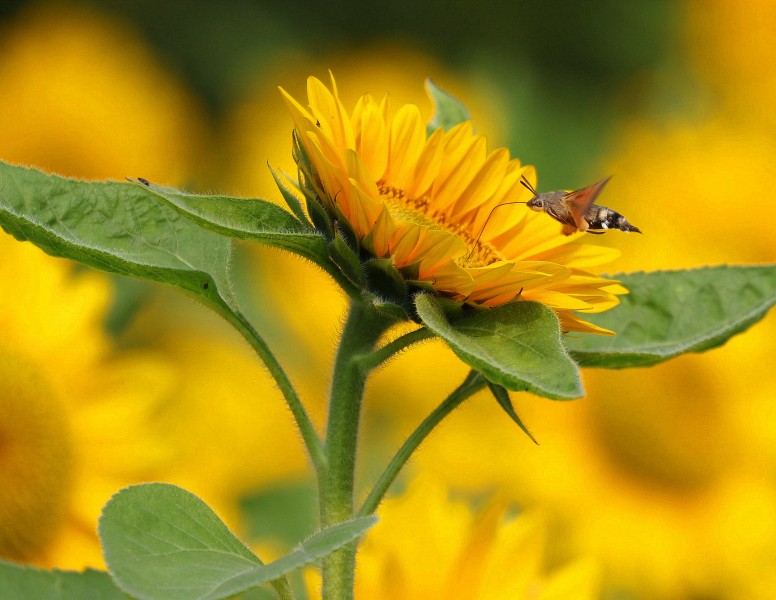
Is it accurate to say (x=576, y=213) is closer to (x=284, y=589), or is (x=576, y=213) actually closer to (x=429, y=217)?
(x=429, y=217)

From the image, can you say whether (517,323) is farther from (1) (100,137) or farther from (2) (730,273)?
(1) (100,137)

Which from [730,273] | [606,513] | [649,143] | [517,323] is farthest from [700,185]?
→ [517,323]

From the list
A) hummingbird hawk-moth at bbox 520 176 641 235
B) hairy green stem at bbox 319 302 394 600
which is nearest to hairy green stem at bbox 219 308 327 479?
hairy green stem at bbox 319 302 394 600

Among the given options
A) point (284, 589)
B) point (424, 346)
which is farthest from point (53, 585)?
point (424, 346)

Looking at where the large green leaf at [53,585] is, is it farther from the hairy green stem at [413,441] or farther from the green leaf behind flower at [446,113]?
the green leaf behind flower at [446,113]

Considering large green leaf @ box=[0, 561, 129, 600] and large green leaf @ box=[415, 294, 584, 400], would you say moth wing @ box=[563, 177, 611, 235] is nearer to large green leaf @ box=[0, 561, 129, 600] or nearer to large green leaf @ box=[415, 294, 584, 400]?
large green leaf @ box=[415, 294, 584, 400]

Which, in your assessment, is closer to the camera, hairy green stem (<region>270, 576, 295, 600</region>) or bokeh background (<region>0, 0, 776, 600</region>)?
hairy green stem (<region>270, 576, 295, 600</region>)
